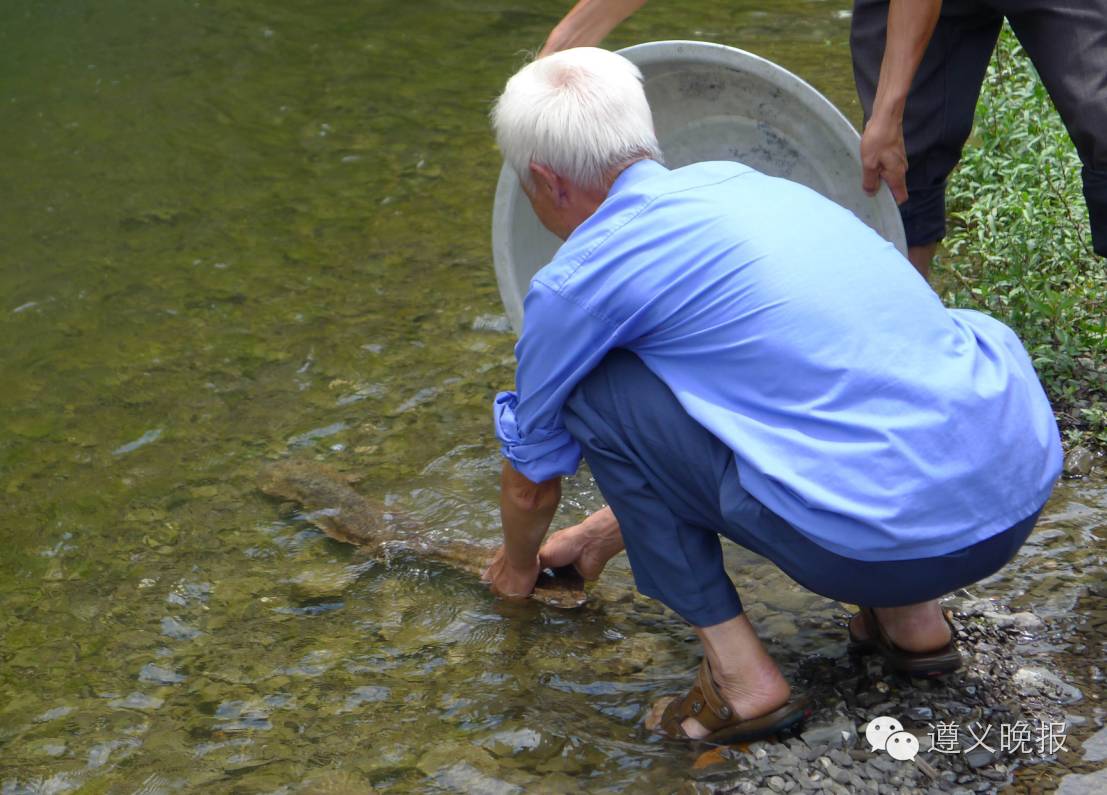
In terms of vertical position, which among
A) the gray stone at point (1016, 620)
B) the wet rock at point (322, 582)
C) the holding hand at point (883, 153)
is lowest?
the wet rock at point (322, 582)

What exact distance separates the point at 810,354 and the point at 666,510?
46cm

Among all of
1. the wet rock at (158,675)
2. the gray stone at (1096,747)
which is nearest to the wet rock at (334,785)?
the wet rock at (158,675)

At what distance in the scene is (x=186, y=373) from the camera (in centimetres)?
A: 439

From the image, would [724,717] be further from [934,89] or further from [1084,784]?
[934,89]

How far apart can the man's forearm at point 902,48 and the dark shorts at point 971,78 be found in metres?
0.22

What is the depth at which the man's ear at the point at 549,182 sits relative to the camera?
248cm

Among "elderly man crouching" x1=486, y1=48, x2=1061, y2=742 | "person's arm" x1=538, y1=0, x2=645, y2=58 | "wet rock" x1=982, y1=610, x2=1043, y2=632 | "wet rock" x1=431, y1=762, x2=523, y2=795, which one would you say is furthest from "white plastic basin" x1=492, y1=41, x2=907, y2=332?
"wet rock" x1=431, y1=762, x2=523, y2=795

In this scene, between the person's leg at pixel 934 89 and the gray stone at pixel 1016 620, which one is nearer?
the gray stone at pixel 1016 620

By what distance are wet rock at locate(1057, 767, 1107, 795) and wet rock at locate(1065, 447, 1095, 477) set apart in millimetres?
1211

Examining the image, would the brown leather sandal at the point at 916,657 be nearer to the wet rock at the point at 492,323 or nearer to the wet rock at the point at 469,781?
the wet rock at the point at 469,781

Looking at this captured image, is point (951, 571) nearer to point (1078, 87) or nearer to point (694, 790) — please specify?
point (694, 790)

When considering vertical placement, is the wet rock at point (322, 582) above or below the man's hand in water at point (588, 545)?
below

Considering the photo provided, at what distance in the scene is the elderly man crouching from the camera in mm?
2184

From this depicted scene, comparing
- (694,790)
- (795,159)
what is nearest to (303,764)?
(694,790)
